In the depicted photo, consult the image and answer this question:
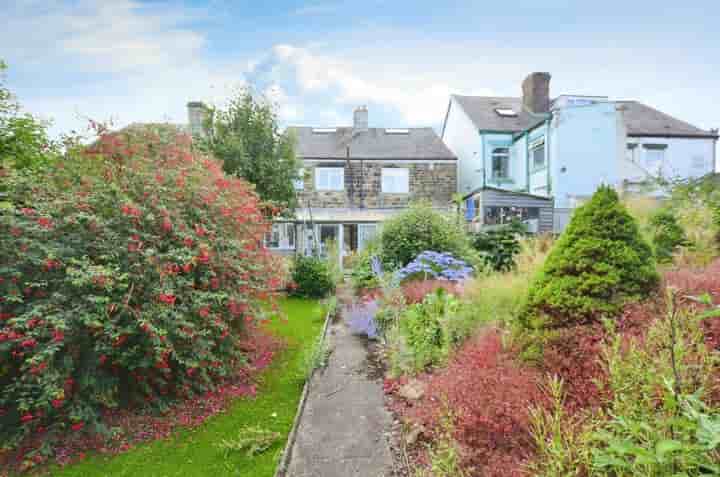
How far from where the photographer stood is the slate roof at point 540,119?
17.2 meters

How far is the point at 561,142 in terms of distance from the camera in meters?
15.2

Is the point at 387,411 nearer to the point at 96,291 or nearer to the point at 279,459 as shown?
the point at 279,459

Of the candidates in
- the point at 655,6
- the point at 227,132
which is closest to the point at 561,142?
the point at 655,6

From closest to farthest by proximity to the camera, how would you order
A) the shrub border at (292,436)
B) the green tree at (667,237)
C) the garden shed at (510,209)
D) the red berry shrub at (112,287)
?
the shrub border at (292,436) < the red berry shrub at (112,287) < the green tree at (667,237) < the garden shed at (510,209)

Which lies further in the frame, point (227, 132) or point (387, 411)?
point (227, 132)

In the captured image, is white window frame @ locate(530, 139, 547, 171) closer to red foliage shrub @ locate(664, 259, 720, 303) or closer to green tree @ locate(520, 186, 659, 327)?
red foliage shrub @ locate(664, 259, 720, 303)

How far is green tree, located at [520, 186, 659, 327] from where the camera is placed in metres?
3.29

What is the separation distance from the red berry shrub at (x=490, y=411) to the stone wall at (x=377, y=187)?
14.7 meters

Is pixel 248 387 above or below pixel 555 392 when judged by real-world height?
below

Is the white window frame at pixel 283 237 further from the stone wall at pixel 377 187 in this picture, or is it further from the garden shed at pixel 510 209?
the garden shed at pixel 510 209

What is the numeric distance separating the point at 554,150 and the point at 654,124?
7350mm

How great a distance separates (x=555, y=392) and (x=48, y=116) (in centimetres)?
1254

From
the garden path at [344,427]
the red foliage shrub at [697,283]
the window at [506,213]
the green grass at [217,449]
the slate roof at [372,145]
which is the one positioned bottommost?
the green grass at [217,449]

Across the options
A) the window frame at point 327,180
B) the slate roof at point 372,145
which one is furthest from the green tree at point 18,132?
the window frame at point 327,180
